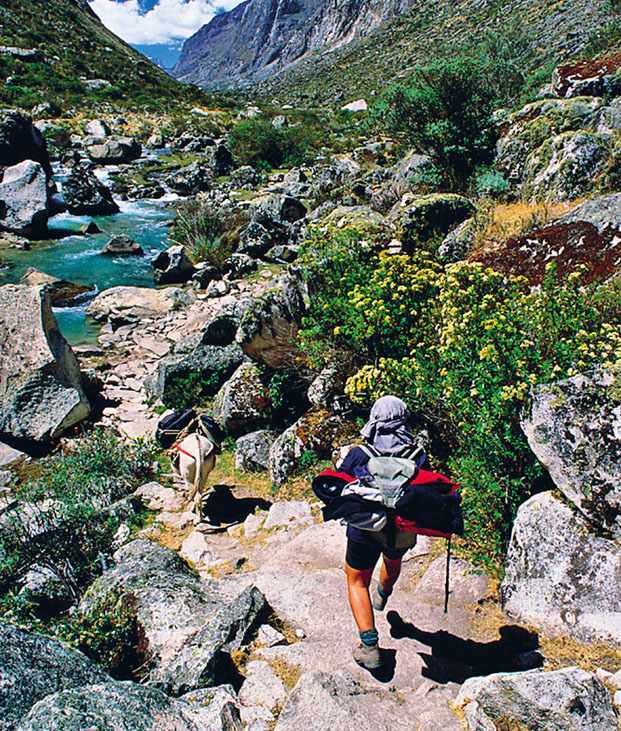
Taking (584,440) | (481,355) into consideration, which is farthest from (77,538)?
(584,440)

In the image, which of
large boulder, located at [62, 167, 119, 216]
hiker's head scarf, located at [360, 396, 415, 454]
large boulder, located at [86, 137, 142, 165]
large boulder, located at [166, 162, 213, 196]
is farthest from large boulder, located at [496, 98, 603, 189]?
large boulder, located at [86, 137, 142, 165]

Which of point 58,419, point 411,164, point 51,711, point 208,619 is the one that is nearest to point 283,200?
point 411,164

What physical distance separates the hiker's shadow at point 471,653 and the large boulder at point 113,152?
108 ft


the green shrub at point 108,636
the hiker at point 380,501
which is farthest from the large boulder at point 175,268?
the hiker at point 380,501

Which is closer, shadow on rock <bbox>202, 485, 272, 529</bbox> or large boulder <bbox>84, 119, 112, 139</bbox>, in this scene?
shadow on rock <bbox>202, 485, 272, 529</bbox>

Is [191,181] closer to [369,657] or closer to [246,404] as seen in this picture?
[246,404]

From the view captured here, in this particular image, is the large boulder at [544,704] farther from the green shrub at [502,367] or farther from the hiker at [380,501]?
the green shrub at [502,367]

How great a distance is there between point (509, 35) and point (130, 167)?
31.6 metres

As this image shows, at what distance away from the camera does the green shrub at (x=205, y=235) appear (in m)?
16.4

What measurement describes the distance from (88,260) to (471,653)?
16.7 meters

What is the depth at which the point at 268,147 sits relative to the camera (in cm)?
3064

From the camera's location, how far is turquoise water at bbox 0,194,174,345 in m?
13.9

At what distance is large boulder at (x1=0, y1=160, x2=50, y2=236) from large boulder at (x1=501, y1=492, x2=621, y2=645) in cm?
1983

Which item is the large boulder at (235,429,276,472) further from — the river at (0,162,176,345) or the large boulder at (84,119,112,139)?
the large boulder at (84,119,112,139)
